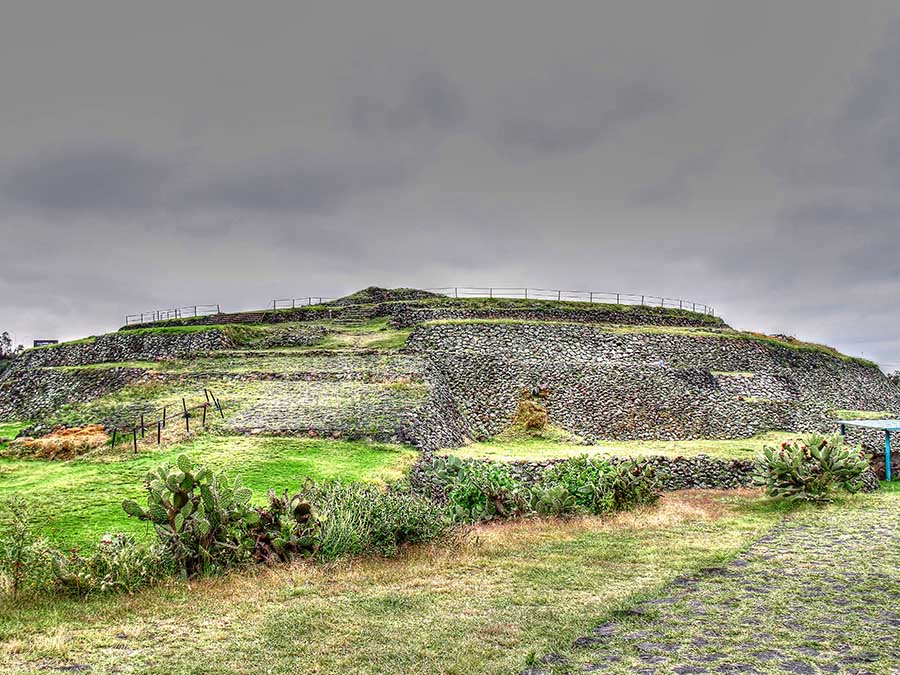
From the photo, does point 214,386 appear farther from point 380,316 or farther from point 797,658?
point 797,658

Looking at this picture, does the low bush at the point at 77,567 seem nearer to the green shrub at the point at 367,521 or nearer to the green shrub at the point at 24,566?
the green shrub at the point at 24,566

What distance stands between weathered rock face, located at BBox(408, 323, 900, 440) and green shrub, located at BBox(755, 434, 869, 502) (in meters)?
12.4

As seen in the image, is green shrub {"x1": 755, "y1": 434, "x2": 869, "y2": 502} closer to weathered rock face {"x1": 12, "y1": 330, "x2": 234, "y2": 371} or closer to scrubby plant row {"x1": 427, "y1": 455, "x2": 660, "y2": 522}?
scrubby plant row {"x1": 427, "y1": 455, "x2": 660, "y2": 522}

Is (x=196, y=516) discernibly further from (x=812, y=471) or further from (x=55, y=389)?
(x=55, y=389)

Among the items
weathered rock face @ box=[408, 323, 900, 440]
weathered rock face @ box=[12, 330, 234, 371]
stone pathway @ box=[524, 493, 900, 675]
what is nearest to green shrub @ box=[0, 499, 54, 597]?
stone pathway @ box=[524, 493, 900, 675]

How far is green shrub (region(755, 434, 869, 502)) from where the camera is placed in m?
16.2

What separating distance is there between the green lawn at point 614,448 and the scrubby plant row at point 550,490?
14.8ft

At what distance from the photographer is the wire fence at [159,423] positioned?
65.3 ft

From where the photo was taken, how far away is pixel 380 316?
150 ft

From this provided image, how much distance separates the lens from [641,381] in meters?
33.0

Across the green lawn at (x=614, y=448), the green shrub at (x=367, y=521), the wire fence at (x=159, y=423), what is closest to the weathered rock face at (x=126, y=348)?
the wire fence at (x=159, y=423)

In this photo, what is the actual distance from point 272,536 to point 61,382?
29788 mm

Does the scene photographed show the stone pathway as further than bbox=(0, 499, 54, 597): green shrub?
No

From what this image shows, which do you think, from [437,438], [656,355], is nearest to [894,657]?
[437,438]
